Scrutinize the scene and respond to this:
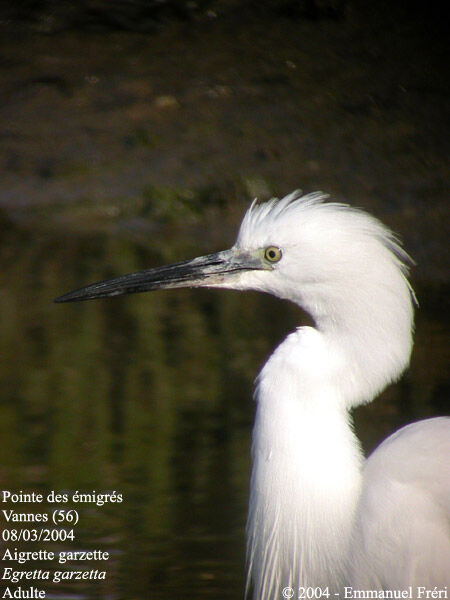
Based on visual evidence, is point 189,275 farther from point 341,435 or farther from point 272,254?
point 341,435

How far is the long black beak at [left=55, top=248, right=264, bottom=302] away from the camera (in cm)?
313

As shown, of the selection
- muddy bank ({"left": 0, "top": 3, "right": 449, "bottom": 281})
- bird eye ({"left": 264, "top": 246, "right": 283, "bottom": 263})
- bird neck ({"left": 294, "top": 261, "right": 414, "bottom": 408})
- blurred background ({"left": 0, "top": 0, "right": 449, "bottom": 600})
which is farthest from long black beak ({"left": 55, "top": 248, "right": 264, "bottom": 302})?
muddy bank ({"left": 0, "top": 3, "right": 449, "bottom": 281})

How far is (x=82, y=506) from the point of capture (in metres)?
4.08

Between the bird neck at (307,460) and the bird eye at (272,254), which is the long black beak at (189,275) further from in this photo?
the bird neck at (307,460)

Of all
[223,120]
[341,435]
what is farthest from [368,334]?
[223,120]

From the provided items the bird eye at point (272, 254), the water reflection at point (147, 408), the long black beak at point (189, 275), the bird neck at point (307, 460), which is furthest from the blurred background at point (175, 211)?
the bird eye at point (272, 254)

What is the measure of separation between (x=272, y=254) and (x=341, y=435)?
570 mm

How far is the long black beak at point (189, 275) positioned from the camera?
3129 mm

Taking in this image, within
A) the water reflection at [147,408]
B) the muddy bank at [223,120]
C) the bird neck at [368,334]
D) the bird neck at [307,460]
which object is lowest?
the muddy bank at [223,120]

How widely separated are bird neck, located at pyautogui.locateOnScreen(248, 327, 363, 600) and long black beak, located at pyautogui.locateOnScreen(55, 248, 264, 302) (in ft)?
1.08

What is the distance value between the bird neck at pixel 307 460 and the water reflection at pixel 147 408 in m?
0.71

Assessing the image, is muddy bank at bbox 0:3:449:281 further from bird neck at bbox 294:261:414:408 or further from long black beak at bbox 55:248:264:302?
bird neck at bbox 294:261:414:408

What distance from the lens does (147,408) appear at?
518 centimetres

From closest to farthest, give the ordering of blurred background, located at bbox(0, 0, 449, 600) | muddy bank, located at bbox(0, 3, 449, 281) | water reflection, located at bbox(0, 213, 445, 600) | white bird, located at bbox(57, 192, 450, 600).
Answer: white bird, located at bbox(57, 192, 450, 600) < water reflection, located at bbox(0, 213, 445, 600) < blurred background, located at bbox(0, 0, 449, 600) < muddy bank, located at bbox(0, 3, 449, 281)
